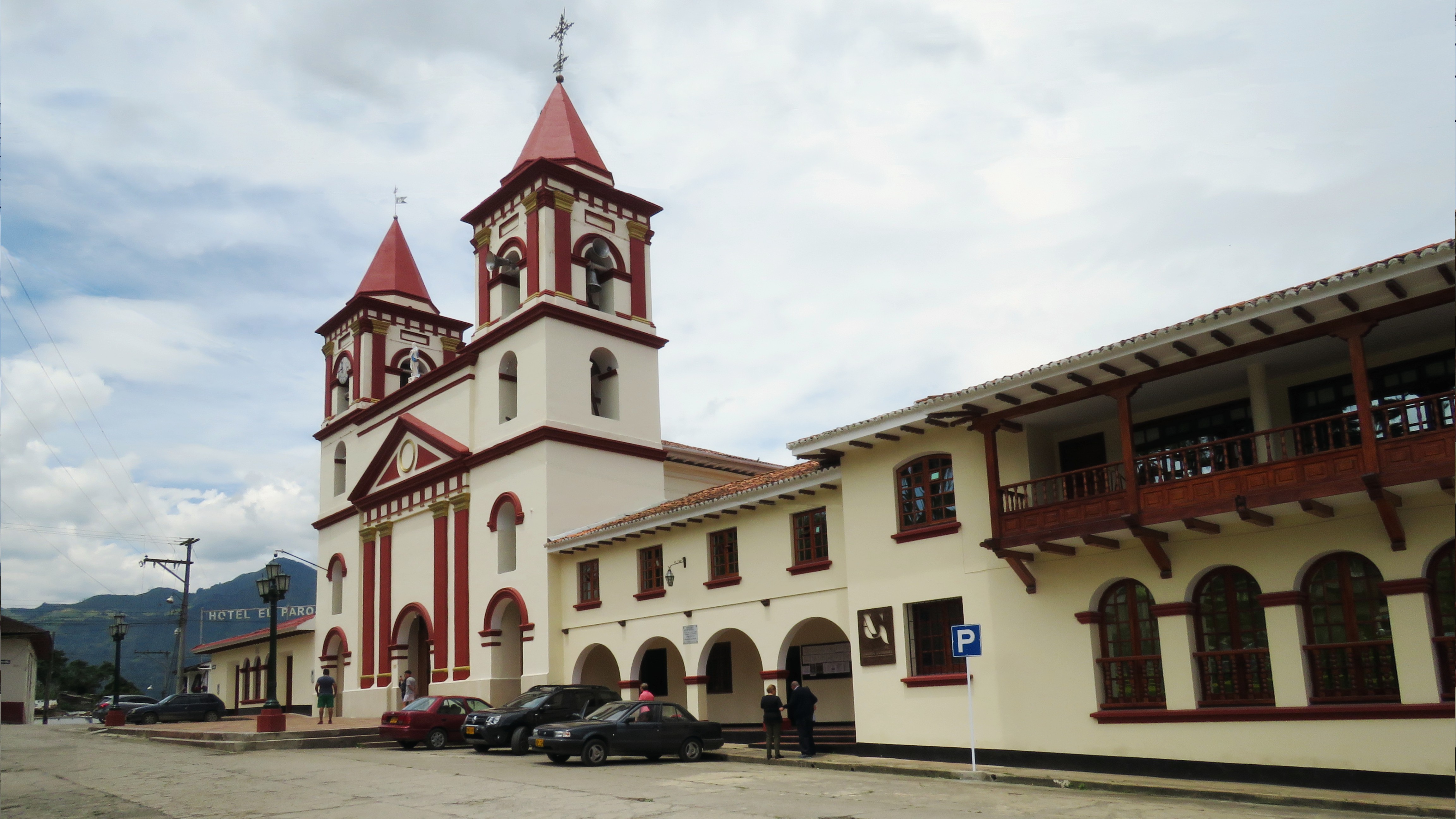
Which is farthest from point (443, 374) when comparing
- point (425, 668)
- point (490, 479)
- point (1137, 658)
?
point (1137, 658)

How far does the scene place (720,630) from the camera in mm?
24625

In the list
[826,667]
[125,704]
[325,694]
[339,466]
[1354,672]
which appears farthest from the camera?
[125,704]

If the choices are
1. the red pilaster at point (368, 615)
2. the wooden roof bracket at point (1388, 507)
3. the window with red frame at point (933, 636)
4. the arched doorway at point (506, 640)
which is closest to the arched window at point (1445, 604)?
the wooden roof bracket at point (1388, 507)

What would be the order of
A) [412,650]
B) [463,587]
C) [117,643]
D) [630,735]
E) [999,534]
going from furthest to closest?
[117,643]
[412,650]
[463,587]
[630,735]
[999,534]

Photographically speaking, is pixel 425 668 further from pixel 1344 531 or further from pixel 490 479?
pixel 1344 531

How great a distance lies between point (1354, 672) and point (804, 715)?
9.59 metres

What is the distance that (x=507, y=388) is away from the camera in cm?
3294

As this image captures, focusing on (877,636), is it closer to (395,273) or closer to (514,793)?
(514,793)

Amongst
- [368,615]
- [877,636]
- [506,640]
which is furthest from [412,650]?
[877,636]

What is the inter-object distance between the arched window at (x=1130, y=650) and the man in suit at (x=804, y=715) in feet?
19.1

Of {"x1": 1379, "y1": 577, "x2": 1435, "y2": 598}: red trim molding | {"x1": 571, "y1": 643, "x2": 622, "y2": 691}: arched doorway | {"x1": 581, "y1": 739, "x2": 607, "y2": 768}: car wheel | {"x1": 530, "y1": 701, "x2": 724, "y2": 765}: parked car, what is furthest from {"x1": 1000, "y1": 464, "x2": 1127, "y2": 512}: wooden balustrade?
{"x1": 571, "y1": 643, "x2": 622, "y2": 691}: arched doorway

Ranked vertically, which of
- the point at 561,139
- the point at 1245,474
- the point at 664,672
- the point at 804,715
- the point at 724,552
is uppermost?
the point at 561,139

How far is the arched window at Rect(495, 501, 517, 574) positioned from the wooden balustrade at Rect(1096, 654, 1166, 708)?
1855cm

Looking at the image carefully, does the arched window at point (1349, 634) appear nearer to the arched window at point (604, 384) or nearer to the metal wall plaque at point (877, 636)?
the metal wall plaque at point (877, 636)
